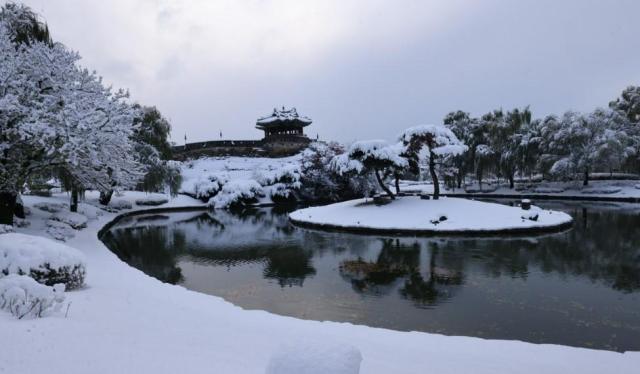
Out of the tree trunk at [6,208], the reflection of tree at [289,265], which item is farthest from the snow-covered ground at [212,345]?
the tree trunk at [6,208]

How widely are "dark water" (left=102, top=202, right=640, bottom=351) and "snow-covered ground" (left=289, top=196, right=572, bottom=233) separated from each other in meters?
1.13

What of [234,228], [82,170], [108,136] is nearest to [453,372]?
[108,136]

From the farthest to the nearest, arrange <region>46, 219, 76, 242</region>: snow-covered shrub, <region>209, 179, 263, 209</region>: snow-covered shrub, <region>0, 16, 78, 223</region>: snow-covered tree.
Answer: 1. <region>209, 179, 263, 209</region>: snow-covered shrub
2. <region>46, 219, 76, 242</region>: snow-covered shrub
3. <region>0, 16, 78, 223</region>: snow-covered tree

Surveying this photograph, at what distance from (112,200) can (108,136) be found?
840 inches

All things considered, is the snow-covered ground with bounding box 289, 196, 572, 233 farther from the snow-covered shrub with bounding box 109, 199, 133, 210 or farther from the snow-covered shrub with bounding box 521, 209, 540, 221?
the snow-covered shrub with bounding box 109, 199, 133, 210

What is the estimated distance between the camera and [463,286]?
1153 centimetres

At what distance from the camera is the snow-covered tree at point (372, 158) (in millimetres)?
26312

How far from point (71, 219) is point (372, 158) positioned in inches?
689

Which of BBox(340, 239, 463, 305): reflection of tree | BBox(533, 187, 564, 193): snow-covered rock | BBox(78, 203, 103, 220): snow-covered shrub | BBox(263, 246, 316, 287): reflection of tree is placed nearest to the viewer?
BBox(340, 239, 463, 305): reflection of tree

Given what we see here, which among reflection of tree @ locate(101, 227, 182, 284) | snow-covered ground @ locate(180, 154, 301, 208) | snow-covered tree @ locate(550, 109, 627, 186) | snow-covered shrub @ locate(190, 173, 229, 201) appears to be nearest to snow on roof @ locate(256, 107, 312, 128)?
snow-covered ground @ locate(180, 154, 301, 208)

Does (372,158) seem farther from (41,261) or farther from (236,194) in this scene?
(41,261)

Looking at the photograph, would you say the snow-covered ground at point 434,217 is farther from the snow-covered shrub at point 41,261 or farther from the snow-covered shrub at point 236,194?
the snow-covered shrub at point 236,194

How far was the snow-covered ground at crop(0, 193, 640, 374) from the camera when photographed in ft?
14.9

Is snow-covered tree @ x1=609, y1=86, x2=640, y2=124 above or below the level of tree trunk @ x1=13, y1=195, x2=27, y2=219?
above
